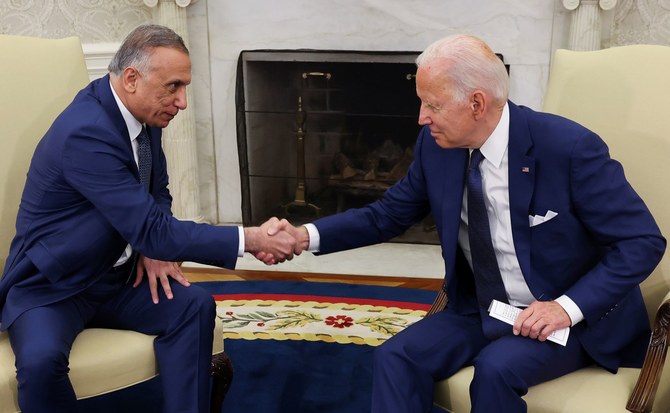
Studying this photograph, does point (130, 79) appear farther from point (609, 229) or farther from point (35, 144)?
point (609, 229)

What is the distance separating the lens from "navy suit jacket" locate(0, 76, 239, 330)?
6.97 feet

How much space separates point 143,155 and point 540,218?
111cm

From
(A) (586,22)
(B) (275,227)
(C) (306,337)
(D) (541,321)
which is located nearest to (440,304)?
(D) (541,321)

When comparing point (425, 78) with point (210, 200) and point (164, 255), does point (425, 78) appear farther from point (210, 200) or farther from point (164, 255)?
point (210, 200)

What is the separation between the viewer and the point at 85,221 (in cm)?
218

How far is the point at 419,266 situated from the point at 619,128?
2.04 metres

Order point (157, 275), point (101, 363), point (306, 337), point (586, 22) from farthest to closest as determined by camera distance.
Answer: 1. point (586, 22)
2. point (306, 337)
3. point (157, 275)
4. point (101, 363)

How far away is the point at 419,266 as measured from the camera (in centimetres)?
424

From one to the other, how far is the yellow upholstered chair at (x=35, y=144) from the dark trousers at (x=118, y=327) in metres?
0.04

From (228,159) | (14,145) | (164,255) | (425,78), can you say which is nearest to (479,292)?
(425,78)

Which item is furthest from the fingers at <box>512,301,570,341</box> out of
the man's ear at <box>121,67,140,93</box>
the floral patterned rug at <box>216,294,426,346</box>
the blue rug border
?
the blue rug border

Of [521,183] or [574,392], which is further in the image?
[521,183]

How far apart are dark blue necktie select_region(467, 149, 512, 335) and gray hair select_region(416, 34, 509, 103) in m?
0.19

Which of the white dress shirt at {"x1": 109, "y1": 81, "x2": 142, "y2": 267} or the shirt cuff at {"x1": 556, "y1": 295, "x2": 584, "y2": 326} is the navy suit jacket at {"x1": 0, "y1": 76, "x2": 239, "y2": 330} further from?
the shirt cuff at {"x1": 556, "y1": 295, "x2": 584, "y2": 326}
